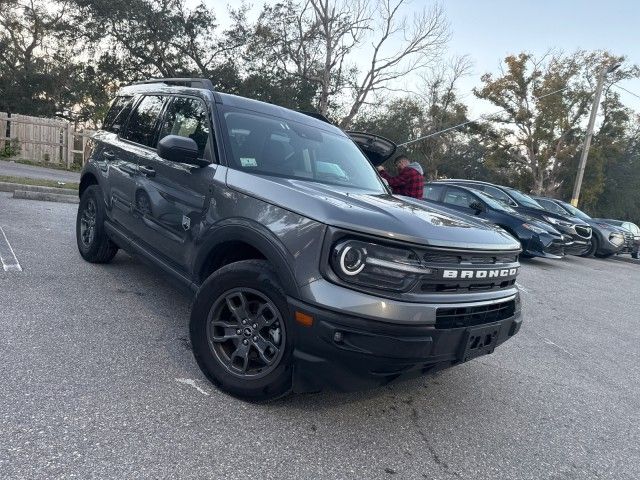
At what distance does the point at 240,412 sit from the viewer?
2701mm

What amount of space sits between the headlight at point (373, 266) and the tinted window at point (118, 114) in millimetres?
3444

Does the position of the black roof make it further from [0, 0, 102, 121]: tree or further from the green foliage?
[0, 0, 102, 121]: tree

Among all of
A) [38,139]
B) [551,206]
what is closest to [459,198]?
[551,206]

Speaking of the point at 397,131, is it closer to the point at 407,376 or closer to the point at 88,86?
the point at 88,86

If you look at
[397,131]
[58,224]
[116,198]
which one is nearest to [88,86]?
[397,131]

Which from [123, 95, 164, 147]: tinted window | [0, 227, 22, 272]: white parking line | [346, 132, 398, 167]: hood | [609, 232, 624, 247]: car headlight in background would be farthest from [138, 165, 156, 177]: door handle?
[609, 232, 624, 247]: car headlight in background

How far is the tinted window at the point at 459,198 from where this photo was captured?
11.0 metres

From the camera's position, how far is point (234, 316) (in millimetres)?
2904

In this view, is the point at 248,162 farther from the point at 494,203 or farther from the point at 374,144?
the point at 494,203

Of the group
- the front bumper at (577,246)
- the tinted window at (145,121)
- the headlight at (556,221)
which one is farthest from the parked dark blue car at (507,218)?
the tinted window at (145,121)

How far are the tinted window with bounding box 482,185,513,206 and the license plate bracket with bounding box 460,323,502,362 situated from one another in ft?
32.6

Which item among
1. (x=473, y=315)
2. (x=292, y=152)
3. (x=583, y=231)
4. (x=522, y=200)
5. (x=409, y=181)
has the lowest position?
(x=583, y=231)

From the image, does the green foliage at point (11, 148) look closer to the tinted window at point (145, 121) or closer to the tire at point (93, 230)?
the tire at point (93, 230)

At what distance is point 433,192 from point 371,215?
954cm
